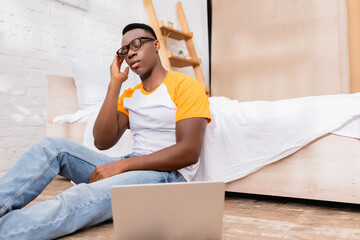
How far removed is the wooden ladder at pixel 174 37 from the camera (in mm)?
3098

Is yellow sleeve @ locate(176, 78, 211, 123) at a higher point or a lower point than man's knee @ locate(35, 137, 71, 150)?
higher

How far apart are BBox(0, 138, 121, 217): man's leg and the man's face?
343mm

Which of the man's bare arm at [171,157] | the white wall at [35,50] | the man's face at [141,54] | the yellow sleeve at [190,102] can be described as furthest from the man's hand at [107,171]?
the white wall at [35,50]

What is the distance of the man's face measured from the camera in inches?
47.0

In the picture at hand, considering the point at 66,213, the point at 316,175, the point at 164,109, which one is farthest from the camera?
the point at 316,175

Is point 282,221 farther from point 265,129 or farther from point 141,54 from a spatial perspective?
point 141,54

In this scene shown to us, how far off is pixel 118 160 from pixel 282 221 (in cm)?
58

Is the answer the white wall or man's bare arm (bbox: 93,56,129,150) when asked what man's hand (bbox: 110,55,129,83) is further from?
the white wall

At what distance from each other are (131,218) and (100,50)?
226 cm

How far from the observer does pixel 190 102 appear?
43.2 inches

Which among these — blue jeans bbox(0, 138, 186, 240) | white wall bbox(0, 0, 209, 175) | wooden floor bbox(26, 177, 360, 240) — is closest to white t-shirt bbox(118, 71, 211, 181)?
blue jeans bbox(0, 138, 186, 240)

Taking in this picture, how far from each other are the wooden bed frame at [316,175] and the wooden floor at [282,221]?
2.4 inches

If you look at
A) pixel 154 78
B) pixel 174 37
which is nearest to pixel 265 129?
pixel 154 78

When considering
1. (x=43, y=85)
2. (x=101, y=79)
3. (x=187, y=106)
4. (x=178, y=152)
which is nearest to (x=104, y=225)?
(x=178, y=152)
